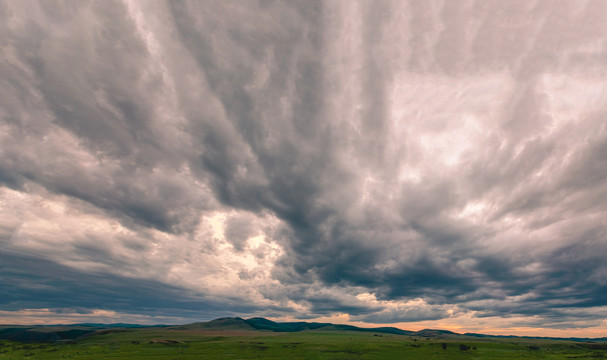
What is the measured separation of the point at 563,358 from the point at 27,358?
233035 mm

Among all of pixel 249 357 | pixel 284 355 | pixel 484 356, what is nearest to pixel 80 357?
pixel 249 357

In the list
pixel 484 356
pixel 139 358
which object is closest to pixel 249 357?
pixel 139 358

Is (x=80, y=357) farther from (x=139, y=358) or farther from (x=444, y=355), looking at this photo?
(x=444, y=355)

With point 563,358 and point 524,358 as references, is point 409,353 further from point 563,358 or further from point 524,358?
point 563,358

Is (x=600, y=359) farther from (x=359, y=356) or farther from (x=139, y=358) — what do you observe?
(x=139, y=358)

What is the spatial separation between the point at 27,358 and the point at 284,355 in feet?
354

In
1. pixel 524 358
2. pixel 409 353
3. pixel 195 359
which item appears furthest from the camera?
pixel 409 353

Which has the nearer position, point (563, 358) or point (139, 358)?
point (139, 358)

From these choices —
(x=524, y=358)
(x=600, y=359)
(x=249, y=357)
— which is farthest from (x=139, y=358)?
(x=600, y=359)

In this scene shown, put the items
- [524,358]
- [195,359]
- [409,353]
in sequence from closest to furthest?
[195,359] → [524,358] → [409,353]

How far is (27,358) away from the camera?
116 m

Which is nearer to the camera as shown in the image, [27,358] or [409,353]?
[27,358]

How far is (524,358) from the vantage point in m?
122

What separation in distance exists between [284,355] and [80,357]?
87.0 m
